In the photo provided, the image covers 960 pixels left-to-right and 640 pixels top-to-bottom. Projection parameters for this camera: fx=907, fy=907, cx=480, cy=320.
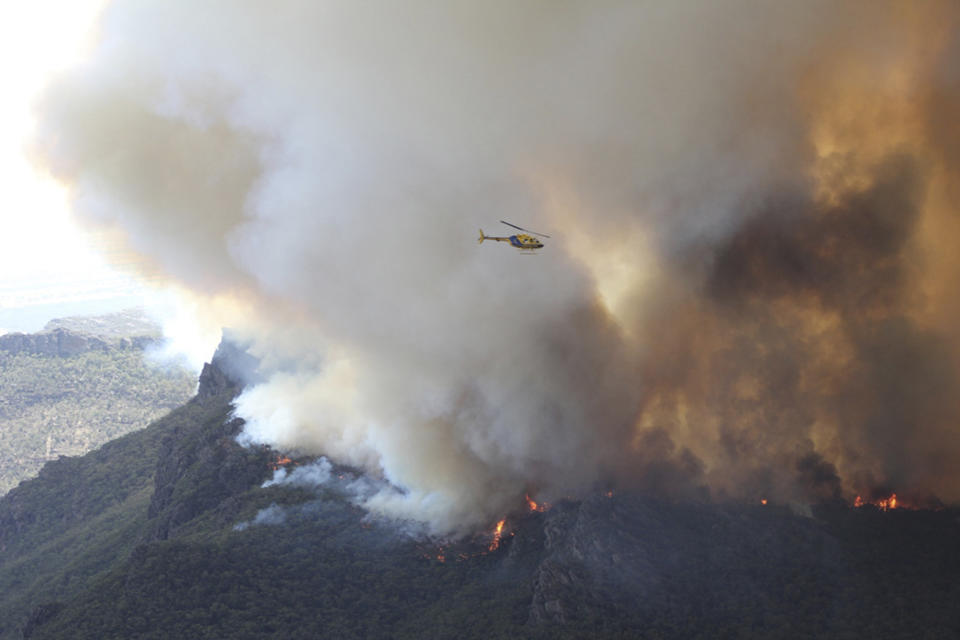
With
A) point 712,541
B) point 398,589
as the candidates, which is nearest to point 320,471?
point 398,589

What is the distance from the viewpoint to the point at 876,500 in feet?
181

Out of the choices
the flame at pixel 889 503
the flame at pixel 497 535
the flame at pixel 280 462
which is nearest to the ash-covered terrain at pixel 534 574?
the flame at pixel 497 535

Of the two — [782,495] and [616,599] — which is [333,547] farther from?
[782,495]

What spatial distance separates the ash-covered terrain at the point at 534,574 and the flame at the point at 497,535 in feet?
0.49

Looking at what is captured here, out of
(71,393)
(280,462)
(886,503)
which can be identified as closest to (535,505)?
(886,503)

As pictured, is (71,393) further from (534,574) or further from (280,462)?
(534,574)

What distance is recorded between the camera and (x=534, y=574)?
52156 mm

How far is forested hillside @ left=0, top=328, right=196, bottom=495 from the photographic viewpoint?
149875 mm

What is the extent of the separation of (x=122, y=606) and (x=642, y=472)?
32465 millimetres

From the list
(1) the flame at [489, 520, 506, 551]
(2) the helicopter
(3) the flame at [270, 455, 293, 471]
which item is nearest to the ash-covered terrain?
(1) the flame at [489, 520, 506, 551]

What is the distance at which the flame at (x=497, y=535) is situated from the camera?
58562 millimetres

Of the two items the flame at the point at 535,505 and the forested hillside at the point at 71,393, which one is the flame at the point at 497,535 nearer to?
the flame at the point at 535,505

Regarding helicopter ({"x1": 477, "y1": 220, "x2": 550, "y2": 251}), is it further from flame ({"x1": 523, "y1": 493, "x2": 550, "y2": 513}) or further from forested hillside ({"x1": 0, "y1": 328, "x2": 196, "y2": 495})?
forested hillside ({"x1": 0, "y1": 328, "x2": 196, "y2": 495})

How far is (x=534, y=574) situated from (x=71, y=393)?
13713 centimetres
